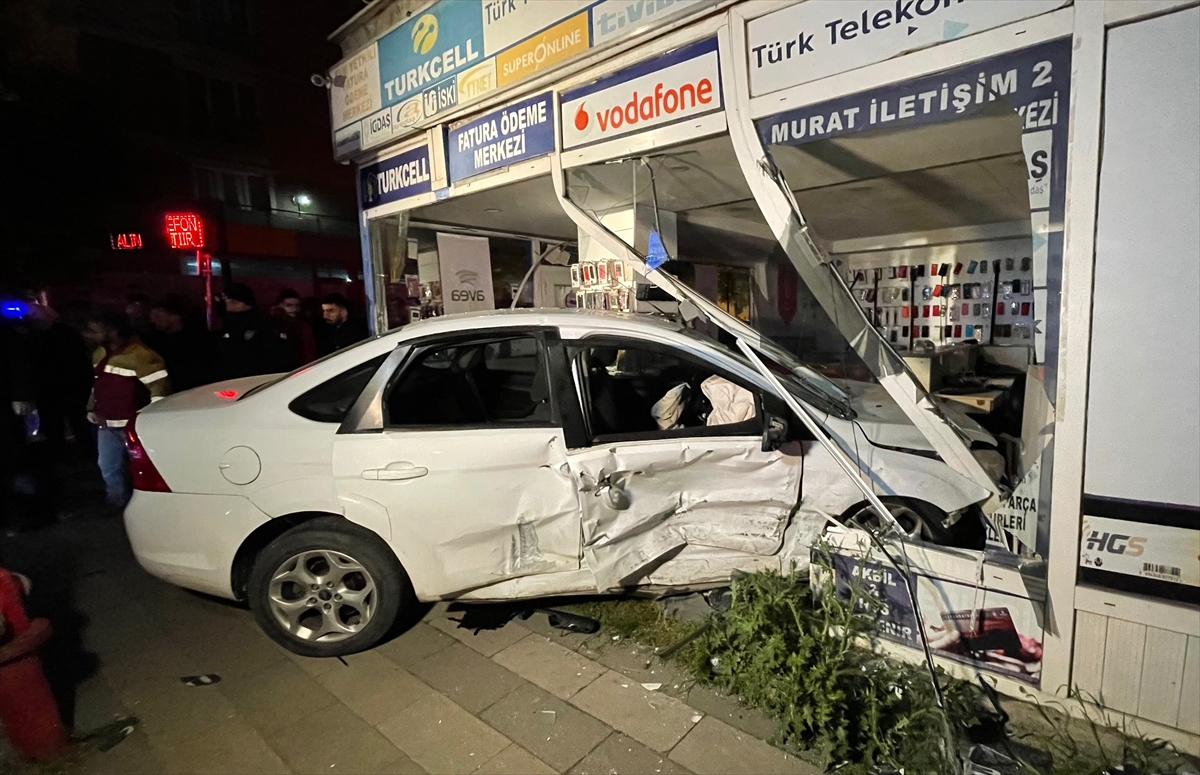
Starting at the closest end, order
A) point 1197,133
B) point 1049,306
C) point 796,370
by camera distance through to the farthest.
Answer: point 1197,133
point 1049,306
point 796,370

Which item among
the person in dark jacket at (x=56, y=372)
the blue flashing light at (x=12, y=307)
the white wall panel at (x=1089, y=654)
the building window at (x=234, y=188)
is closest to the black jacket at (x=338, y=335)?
the person in dark jacket at (x=56, y=372)

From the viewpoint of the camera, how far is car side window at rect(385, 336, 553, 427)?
3094 mm

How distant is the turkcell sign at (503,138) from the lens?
4.00 meters

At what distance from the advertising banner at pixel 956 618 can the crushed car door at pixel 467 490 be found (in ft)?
4.86

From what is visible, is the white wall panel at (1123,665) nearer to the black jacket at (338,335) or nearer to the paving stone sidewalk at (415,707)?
the paving stone sidewalk at (415,707)

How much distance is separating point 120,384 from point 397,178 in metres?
2.98

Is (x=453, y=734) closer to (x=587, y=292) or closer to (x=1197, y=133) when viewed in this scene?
(x=587, y=292)

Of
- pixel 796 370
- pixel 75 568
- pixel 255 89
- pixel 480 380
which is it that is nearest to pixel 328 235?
pixel 255 89

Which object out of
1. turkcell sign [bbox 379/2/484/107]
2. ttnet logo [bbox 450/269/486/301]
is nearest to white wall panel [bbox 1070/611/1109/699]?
turkcell sign [bbox 379/2/484/107]

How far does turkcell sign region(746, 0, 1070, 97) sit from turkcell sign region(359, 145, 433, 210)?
3118mm

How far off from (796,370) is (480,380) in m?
1.93

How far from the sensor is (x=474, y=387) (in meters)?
3.44

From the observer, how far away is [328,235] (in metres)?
18.1

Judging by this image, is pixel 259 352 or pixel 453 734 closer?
pixel 453 734
